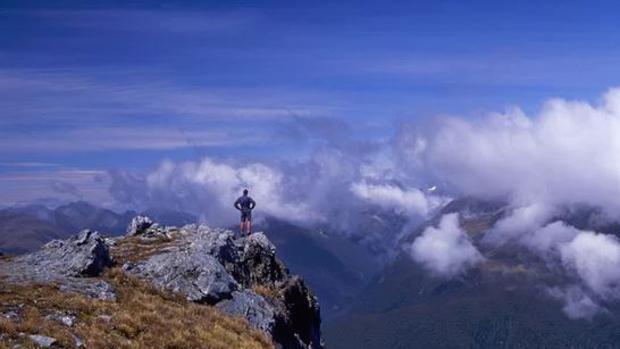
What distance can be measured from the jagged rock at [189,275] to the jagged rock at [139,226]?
15083mm

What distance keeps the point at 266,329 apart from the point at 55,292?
13.7 metres

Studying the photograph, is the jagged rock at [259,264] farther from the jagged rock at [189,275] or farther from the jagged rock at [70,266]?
the jagged rock at [70,266]

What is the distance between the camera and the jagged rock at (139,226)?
6494cm

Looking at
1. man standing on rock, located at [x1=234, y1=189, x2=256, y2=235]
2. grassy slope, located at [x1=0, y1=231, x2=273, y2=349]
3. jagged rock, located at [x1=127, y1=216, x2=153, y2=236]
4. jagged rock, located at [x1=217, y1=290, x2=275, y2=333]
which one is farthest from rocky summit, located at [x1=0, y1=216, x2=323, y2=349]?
man standing on rock, located at [x1=234, y1=189, x2=256, y2=235]

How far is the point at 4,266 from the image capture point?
4638 cm

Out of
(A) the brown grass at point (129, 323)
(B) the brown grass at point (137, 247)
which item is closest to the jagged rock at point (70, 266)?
(A) the brown grass at point (129, 323)

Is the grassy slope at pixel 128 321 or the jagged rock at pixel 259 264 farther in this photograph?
the jagged rock at pixel 259 264

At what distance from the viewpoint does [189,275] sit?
47969mm

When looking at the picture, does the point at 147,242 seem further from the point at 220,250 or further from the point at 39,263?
the point at 39,263

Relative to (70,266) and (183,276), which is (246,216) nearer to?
(183,276)

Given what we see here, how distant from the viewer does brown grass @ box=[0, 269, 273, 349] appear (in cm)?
3198

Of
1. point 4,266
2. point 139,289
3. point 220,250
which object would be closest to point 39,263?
point 4,266

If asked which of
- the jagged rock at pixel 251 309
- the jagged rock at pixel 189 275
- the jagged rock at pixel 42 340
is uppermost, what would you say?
the jagged rock at pixel 189 275

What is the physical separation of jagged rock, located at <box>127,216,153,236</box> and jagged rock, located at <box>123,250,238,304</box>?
15083 mm
